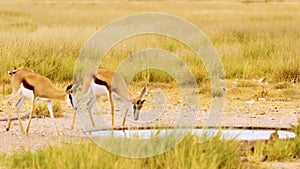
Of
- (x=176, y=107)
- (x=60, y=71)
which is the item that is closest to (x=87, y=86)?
(x=176, y=107)

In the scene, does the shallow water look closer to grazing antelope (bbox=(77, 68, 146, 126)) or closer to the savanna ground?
grazing antelope (bbox=(77, 68, 146, 126))

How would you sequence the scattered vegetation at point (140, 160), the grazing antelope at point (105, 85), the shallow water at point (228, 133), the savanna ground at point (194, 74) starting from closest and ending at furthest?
1. the scattered vegetation at point (140, 160)
2. the savanna ground at point (194, 74)
3. the shallow water at point (228, 133)
4. the grazing antelope at point (105, 85)

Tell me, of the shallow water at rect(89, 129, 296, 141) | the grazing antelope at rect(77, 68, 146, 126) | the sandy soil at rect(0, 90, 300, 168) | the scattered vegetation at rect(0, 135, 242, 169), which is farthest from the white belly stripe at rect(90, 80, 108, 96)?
the scattered vegetation at rect(0, 135, 242, 169)

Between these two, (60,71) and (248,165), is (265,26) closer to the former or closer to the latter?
(60,71)

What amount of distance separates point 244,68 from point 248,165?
7.80 metres

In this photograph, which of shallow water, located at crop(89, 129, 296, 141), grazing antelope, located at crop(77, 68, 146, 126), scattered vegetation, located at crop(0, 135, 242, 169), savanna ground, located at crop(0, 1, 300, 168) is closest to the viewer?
scattered vegetation, located at crop(0, 135, 242, 169)

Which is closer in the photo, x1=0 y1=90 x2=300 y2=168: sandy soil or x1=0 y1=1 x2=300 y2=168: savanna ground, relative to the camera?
x1=0 y1=1 x2=300 y2=168: savanna ground

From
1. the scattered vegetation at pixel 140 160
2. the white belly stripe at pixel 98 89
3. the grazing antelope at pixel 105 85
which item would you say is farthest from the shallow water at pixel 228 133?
the scattered vegetation at pixel 140 160

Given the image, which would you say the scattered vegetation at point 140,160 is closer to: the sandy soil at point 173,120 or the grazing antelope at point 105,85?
the sandy soil at point 173,120

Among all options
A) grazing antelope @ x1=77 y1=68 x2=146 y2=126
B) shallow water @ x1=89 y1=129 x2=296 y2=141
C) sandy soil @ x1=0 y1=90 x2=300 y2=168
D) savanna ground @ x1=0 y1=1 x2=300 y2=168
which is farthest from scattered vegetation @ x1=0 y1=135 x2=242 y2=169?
grazing antelope @ x1=77 y1=68 x2=146 y2=126

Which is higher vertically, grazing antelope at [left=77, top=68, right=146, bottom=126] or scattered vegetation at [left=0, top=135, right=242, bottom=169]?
grazing antelope at [left=77, top=68, right=146, bottom=126]

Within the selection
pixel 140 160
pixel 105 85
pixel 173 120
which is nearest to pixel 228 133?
pixel 105 85

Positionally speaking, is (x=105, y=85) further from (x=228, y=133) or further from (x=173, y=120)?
(x=173, y=120)

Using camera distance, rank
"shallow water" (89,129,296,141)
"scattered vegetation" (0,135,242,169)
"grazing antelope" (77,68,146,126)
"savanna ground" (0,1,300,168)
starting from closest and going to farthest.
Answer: "scattered vegetation" (0,135,242,169), "savanna ground" (0,1,300,168), "shallow water" (89,129,296,141), "grazing antelope" (77,68,146,126)
